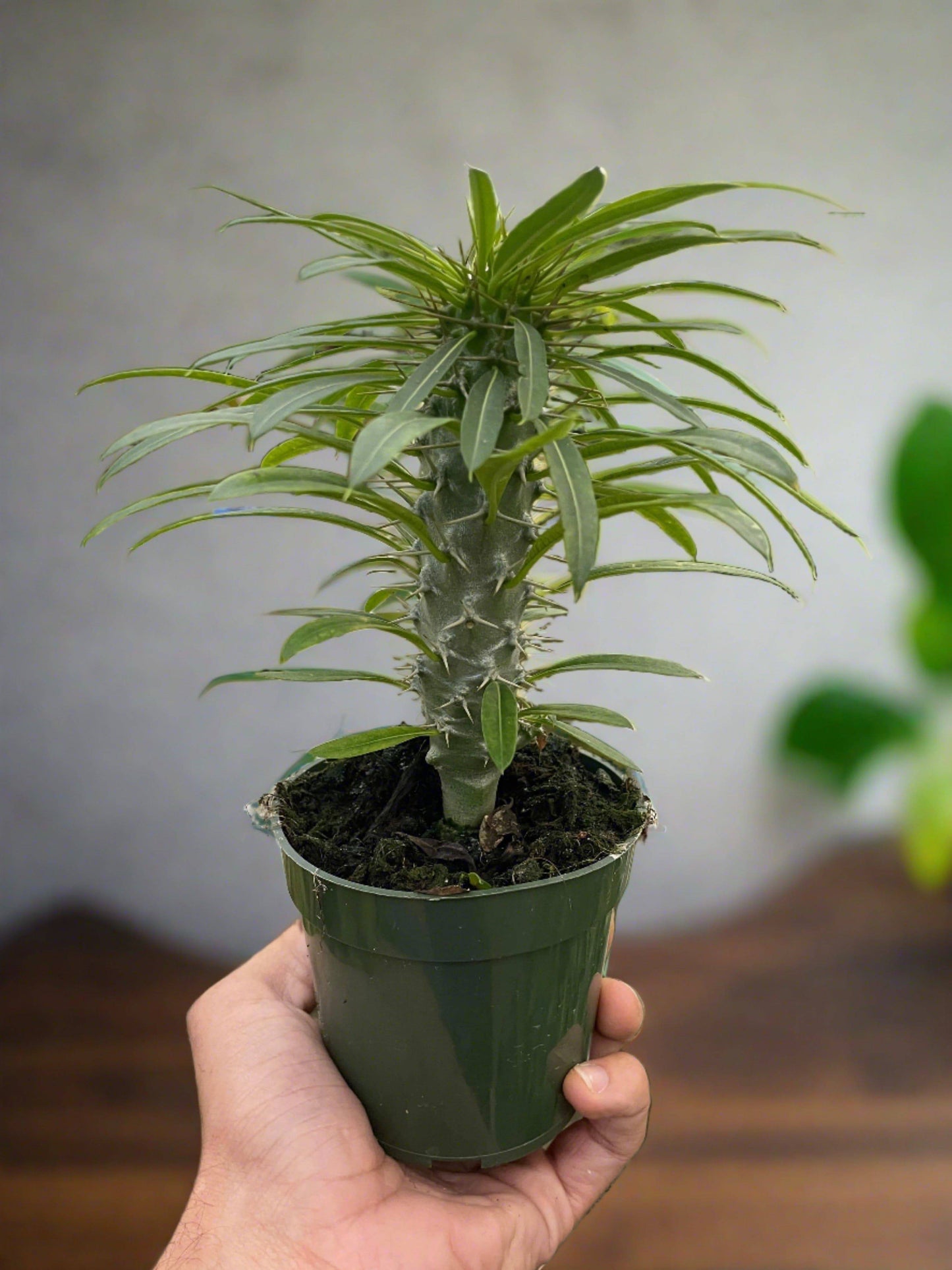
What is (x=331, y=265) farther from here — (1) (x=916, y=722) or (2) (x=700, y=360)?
(1) (x=916, y=722)

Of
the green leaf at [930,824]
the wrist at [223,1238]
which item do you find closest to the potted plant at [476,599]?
the wrist at [223,1238]

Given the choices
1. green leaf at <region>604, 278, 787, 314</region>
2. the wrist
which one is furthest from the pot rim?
green leaf at <region>604, 278, 787, 314</region>

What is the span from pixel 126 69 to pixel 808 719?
95.2 inches

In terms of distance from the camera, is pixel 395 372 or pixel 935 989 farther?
pixel 935 989

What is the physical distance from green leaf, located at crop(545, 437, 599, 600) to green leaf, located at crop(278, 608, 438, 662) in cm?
26

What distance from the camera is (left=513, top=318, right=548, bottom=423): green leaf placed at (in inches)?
29.2

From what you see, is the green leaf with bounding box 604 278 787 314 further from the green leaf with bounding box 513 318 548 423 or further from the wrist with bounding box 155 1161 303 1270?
the wrist with bounding box 155 1161 303 1270

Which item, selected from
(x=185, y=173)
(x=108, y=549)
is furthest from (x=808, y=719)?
(x=185, y=173)

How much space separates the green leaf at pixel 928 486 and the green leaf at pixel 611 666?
201 centimetres

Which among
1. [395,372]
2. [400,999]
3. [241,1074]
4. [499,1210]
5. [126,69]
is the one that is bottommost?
[499,1210]

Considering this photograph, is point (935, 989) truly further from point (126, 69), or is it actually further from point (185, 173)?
point (126, 69)

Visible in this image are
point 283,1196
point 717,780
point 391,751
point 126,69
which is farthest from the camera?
point 717,780

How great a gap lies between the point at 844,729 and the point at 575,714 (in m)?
2.29

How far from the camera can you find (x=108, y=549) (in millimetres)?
2602
